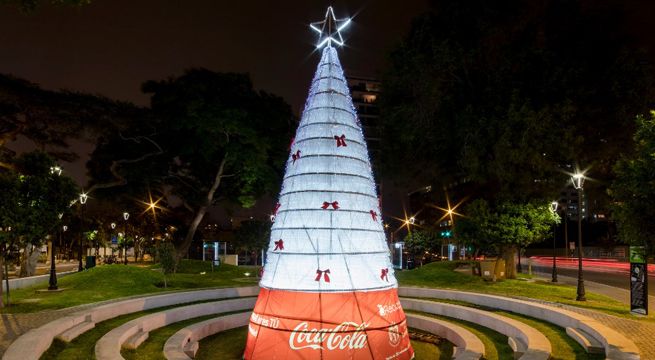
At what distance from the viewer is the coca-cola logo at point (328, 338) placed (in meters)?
12.1

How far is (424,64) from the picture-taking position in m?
30.2

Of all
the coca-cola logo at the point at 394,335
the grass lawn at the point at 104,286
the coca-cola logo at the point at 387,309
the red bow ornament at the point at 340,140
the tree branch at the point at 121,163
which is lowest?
the grass lawn at the point at 104,286

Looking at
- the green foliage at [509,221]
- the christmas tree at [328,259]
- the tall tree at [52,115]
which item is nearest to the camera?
the christmas tree at [328,259]

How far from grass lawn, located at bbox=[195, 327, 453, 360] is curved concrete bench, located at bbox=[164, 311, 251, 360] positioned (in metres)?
0.24

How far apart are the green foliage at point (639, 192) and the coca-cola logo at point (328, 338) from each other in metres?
7.69

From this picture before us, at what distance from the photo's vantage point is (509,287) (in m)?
27.5

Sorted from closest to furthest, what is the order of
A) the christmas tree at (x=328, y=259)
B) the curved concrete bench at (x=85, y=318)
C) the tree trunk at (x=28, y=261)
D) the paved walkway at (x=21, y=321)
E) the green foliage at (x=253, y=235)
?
the curved concrete bench at (x=85, y=318) < the christmas tree at (x=328, y=259) < the paved walkway at (x=21, y=321) < the tree trunk at (x=28, y=261) < the green foliage at (x=253, y=235)

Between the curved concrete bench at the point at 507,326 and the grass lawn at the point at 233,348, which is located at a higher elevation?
the curved concrete bench at the point at 507,326

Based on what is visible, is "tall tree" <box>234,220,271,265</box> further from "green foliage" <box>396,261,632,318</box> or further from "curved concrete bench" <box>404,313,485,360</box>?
"curved concrete bench" <box>404,313,485,360</box>

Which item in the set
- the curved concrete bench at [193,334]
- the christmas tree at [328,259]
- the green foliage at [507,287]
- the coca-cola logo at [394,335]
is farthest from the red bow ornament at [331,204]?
the green foliage at [507,287]

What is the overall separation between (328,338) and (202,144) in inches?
983

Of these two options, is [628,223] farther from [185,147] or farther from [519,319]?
[185,147]

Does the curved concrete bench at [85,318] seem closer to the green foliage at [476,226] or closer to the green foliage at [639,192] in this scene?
the green foliage at [476,226]

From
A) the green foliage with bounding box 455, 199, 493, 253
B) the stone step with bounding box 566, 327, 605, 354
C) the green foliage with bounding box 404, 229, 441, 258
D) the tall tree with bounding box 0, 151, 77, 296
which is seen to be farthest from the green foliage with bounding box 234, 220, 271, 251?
the stone step with bounding box 566, 327, 605, 354
